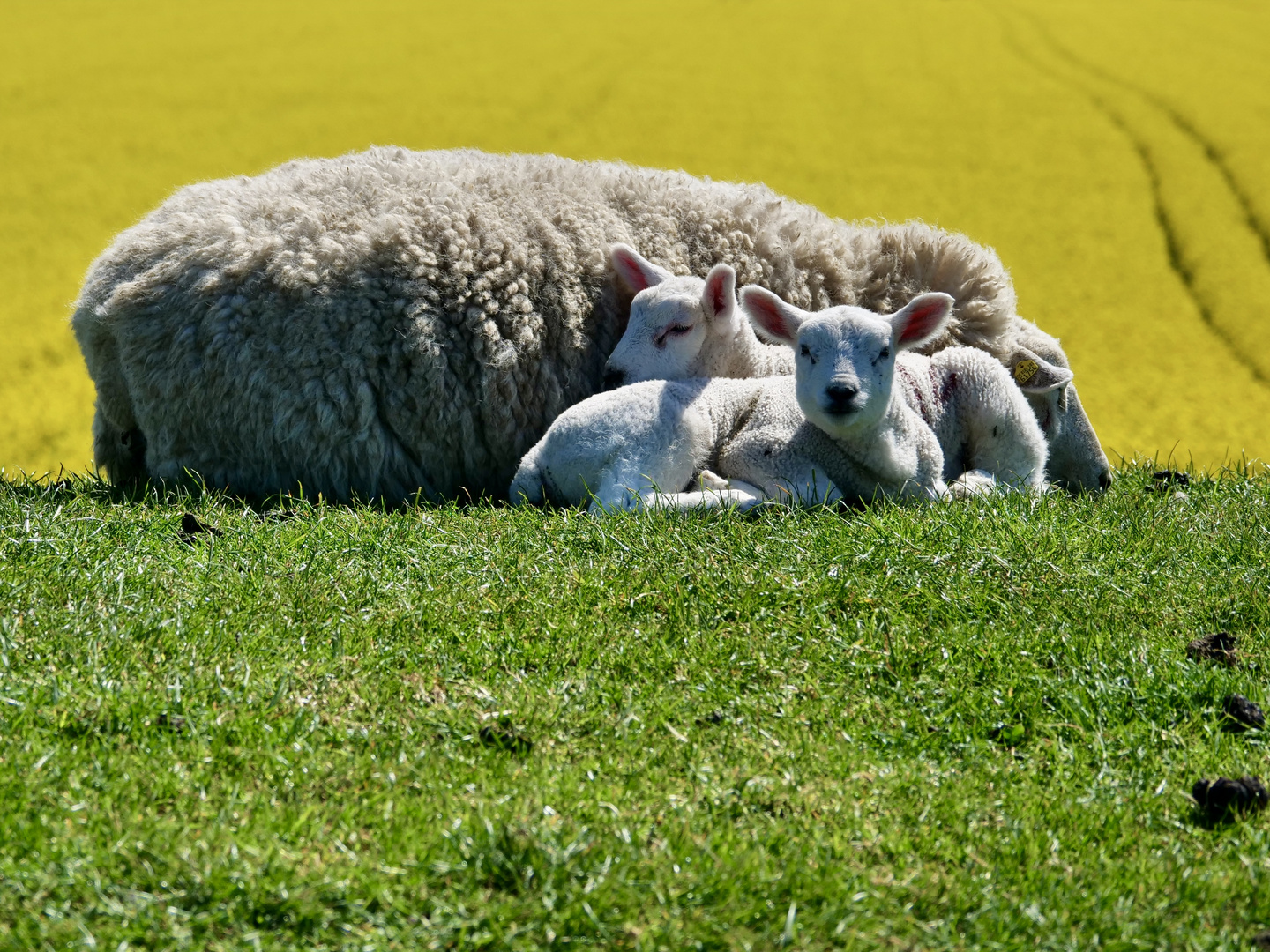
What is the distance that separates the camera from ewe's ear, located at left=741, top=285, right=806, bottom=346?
536 centimetres

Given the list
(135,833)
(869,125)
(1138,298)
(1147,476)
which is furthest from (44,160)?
(135,833)

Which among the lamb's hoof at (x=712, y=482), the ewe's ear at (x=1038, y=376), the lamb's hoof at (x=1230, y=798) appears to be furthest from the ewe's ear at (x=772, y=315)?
the lamb's hoof at (x=1230, y=798)

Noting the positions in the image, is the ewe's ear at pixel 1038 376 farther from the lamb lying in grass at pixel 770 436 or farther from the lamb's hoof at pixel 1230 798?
the lamb's hoof at pixel 1230 798

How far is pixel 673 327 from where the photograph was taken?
5777mm

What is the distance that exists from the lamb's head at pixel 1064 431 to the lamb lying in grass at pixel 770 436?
909 mm

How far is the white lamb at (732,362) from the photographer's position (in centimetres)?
574

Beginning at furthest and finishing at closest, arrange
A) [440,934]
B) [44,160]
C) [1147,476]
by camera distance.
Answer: [44,160] < [1147,476] < [440,934]

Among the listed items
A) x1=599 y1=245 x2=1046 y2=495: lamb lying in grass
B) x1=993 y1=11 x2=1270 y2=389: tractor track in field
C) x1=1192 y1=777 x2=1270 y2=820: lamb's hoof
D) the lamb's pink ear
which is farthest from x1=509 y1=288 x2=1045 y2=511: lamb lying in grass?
x1=993 y1=11 x2=1270 y2=389: tractor track in field

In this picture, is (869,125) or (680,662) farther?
(869,125)

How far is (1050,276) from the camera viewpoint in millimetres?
14789

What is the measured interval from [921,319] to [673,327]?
112 centimetres

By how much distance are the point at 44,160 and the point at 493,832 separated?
16.6 metres

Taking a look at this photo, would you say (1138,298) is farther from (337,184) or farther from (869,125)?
(337,184)

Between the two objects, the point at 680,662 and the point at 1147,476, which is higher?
the point at 680,662
